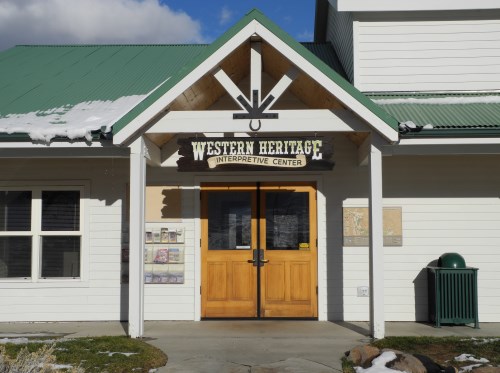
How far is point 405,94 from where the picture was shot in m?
10.9

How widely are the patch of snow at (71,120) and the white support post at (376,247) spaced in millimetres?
3919

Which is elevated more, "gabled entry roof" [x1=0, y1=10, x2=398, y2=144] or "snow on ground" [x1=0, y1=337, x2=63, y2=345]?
"gabled entry roof" [x1=0, y1=10, x2=398, y2=144]

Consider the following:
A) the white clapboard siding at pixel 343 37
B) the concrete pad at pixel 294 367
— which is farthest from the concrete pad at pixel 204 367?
the white clapboard siding at pixel 343 37

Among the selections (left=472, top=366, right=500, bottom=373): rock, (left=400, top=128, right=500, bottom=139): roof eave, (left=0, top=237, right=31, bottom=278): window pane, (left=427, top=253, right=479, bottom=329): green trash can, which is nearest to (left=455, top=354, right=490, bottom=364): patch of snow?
(left=472, top=366, right=500, bottom=373): rock

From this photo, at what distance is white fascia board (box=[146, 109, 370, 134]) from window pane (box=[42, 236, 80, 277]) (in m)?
3.18

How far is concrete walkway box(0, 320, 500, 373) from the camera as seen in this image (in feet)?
23.5

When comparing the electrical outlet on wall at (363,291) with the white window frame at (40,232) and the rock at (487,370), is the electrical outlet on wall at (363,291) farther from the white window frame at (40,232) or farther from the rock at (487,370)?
the white window frame at (40,232)

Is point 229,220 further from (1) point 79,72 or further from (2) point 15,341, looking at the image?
(1) point 79,72

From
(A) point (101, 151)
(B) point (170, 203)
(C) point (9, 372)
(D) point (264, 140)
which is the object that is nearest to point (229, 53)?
(D) point (264, 140)

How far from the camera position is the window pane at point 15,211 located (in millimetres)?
10570

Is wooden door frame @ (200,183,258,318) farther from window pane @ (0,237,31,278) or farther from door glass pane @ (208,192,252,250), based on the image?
window pane @ (0,237,31,278)

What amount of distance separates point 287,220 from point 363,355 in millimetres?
3658

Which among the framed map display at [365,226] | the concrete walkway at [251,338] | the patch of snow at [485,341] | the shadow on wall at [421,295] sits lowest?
the concrete walkway at [251,338]

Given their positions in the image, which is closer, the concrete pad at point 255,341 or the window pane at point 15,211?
the concrete pad at point 255,341
